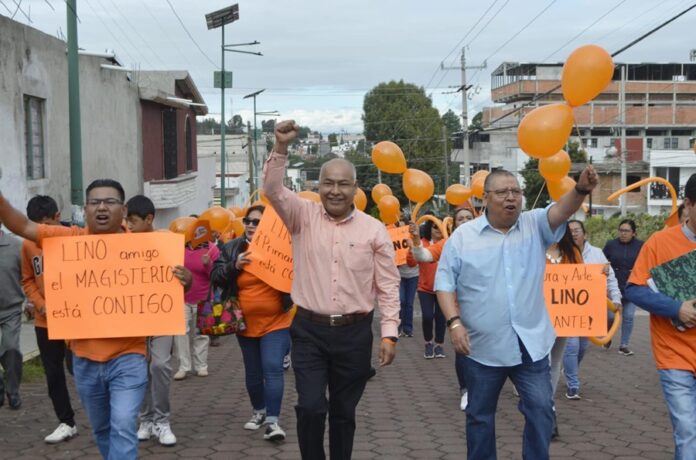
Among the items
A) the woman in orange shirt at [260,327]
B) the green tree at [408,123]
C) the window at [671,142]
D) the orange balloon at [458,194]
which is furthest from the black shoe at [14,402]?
the window at [671,142]

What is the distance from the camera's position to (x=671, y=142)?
68.6 meters

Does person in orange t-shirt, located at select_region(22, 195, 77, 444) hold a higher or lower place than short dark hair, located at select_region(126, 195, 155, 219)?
lower

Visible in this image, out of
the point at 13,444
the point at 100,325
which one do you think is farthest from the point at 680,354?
the point at 13,444

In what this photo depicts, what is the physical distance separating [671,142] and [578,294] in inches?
2586

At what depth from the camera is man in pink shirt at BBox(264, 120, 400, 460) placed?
5297 millimetres

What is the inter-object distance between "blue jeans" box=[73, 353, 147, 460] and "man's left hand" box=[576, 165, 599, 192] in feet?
8.81

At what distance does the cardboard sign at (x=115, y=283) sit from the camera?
527 centimetres

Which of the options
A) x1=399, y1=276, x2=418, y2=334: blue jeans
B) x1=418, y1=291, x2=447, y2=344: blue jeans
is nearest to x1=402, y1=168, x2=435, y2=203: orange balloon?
x1=399, y1=276, x2=418, y2=334: blue jeans

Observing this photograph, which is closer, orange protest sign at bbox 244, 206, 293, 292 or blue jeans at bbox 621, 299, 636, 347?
orange protest sign at bbox 244, 206, 293, 292

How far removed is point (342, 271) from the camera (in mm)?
5336

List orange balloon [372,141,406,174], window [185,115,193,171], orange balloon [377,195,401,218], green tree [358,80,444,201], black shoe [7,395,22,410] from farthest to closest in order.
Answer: green tree [358,80,444,201] → window [185,115,193,171] → orange balloon [377,195,401,218] → orange balloon [372,141,406,174] → black shoe [7,395,22,410]

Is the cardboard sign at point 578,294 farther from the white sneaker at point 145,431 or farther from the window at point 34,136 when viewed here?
the window at point 34,136

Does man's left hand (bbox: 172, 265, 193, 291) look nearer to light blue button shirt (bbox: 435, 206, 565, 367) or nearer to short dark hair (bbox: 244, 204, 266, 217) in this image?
light blue button shirt (bbox: 435, 206, 565, 367)

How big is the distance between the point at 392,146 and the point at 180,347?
4.10 m
